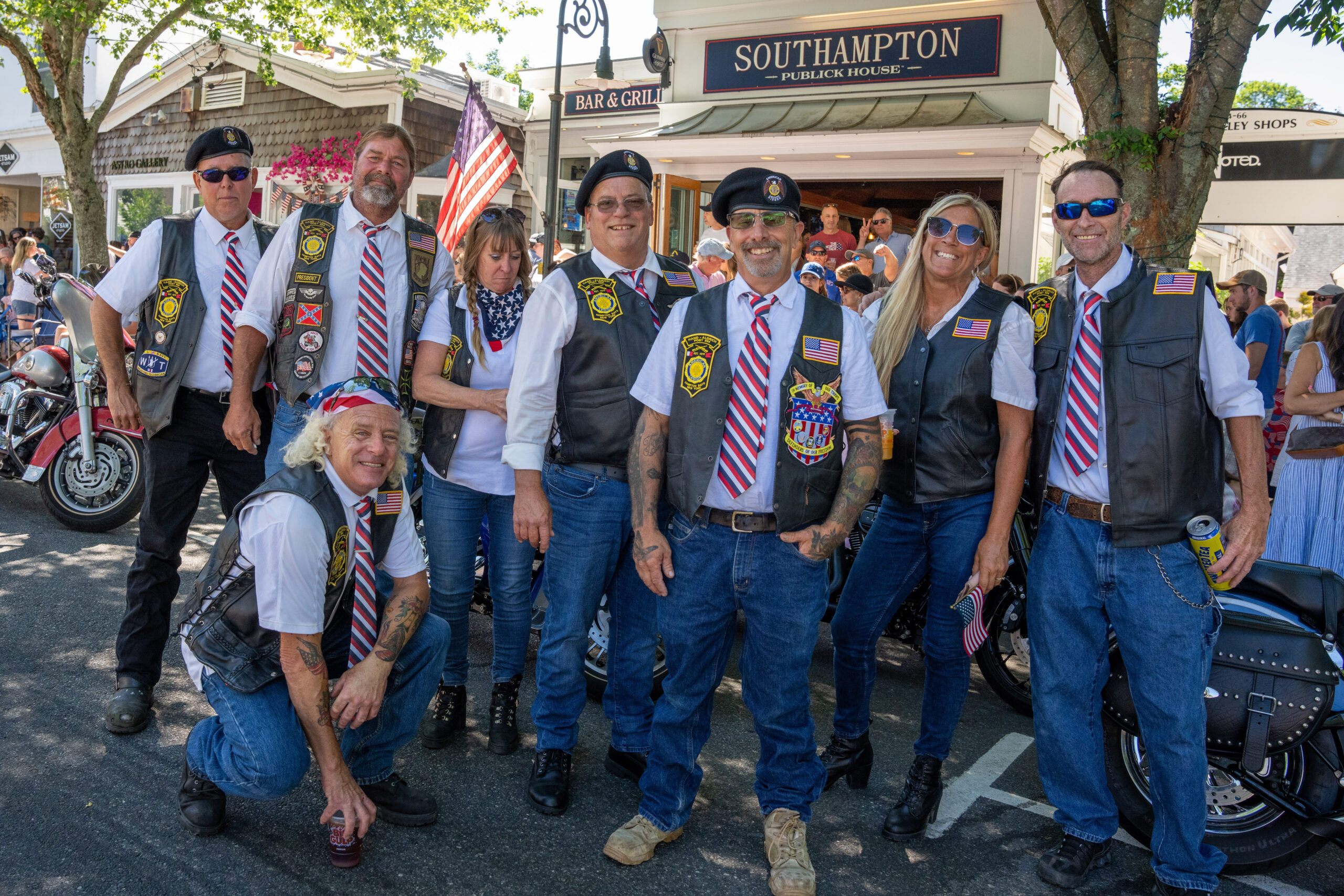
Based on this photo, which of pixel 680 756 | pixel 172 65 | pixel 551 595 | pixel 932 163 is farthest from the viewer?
pixel 172 65

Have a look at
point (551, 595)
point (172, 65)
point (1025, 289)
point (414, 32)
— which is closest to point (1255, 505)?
point (1025, 289)

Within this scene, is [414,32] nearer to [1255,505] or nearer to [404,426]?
[404,426]

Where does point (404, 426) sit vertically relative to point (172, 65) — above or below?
below

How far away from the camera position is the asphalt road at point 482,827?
2.90 meters

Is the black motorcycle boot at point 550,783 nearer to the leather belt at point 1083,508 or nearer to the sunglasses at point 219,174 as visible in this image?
the leather belt at point 1083,508

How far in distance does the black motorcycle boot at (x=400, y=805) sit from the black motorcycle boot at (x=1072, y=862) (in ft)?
6.20

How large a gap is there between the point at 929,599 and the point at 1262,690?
98 centimetres

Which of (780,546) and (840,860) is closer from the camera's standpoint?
(780,546)

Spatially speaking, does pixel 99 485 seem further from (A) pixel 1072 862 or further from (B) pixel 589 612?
(A) pixel 1072 862

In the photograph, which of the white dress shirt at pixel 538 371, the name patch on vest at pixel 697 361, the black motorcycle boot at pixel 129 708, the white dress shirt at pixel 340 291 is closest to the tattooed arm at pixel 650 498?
the name patch on vest at pixel 697 361

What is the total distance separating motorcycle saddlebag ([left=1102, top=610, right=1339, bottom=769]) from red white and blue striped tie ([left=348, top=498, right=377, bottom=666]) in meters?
2.28

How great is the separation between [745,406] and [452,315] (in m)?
1.52

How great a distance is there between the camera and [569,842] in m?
3.17

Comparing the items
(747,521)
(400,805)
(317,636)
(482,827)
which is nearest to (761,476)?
(747,521)
